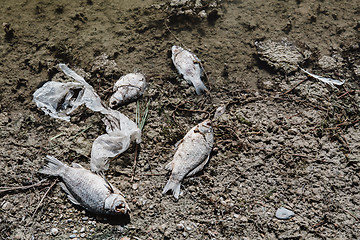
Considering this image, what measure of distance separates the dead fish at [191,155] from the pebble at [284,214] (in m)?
1.03

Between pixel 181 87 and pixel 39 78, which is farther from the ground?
pixel 39 78

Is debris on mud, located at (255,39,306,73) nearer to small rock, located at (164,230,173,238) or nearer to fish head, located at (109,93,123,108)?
fish head, located at (109,93,123,108)

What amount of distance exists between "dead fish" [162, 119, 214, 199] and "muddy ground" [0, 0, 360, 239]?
12 cm

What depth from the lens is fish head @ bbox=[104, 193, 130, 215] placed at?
11.2 ft

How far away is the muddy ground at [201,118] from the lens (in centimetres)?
353

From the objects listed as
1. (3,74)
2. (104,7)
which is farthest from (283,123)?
(3,74)

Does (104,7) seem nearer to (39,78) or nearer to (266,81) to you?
(39,78)

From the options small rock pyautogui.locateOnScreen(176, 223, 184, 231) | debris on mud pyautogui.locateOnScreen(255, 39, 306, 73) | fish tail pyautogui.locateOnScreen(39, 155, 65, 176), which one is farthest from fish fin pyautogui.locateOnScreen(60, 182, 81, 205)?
debris on mud pyautogui.locateOnScreen(255, 39, 306, 73)

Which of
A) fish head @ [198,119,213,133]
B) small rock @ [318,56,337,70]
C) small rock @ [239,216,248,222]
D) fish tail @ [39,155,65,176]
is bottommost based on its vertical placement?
small rock @ [239,216,248,222]

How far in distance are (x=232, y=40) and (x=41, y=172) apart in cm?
348

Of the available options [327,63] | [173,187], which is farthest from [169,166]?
[327,63]

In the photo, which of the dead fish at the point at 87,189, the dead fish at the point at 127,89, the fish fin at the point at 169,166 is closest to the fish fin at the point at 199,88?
the dead fish at the point at 127,89

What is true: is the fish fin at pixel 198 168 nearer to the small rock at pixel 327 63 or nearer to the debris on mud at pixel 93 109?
the debris on mud at pixel 93 109

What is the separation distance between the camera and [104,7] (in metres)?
5.35
